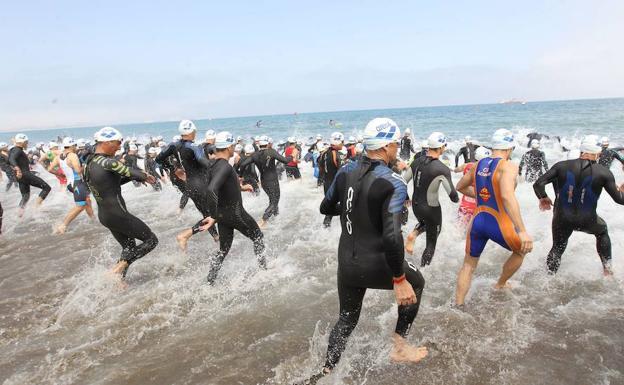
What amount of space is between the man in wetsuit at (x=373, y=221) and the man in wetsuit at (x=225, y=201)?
83.9 inches

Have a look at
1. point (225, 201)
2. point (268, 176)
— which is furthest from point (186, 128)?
point (268, 176)

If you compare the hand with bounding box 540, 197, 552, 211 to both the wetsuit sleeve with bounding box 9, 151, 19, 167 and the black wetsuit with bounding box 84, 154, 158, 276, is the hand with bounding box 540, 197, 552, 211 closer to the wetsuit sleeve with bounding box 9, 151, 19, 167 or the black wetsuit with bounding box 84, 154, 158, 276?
the black wetsuit with bounding box 84, 154, 158, 276

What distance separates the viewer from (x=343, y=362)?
3580 mm

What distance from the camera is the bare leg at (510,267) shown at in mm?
4527

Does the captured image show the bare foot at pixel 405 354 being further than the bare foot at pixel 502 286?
No

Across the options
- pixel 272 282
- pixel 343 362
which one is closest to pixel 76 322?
pixel 272 282

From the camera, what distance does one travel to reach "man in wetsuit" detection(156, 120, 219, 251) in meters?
6.30

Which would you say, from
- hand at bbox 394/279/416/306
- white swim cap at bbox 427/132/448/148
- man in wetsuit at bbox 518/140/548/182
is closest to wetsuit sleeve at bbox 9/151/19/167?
white swim cap at bbox 427/132/448/148

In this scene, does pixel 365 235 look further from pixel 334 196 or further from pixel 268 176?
pixel 268 176

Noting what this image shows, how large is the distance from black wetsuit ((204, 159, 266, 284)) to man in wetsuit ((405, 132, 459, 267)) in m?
2.30

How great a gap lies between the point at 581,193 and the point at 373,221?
11.2ft

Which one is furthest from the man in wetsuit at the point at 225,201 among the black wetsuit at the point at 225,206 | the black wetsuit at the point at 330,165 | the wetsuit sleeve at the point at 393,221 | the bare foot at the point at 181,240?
the black wetsuit at the point at 330,165

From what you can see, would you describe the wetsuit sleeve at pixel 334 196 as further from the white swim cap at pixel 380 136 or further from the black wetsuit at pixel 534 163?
the black wetsuit at pixel 534 163

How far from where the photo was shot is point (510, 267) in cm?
468
